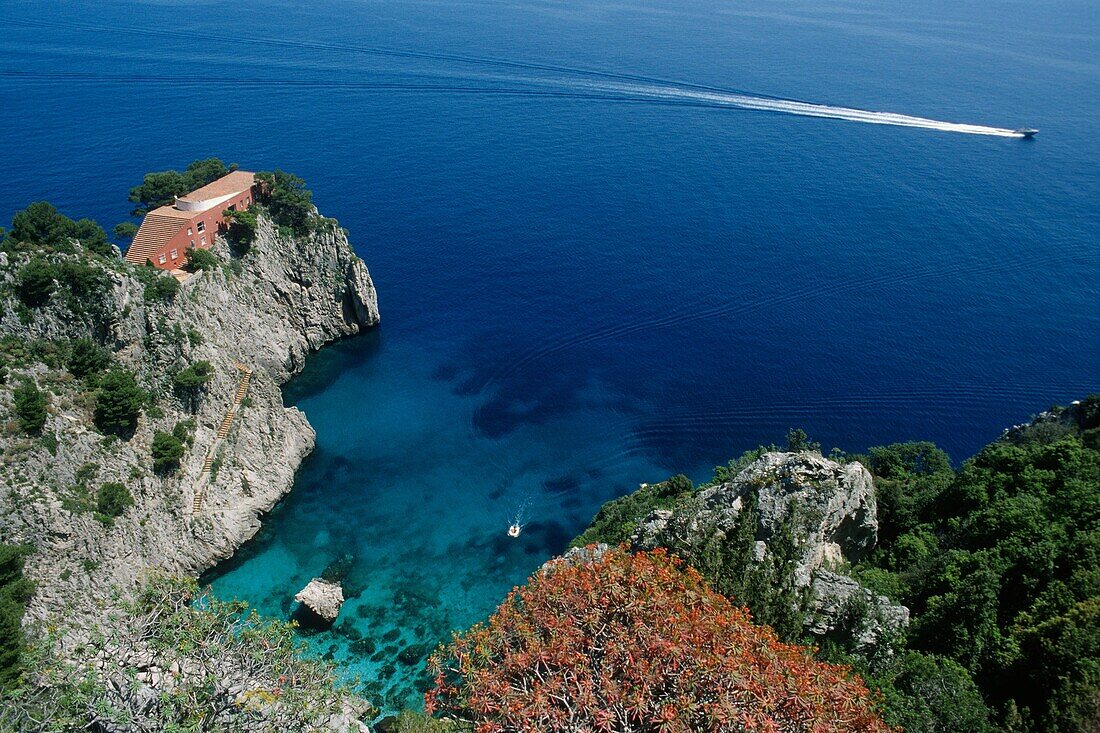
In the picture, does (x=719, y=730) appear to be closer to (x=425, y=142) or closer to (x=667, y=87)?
(x=425, y=142)

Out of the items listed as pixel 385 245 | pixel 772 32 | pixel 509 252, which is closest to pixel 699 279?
pixel 509 252

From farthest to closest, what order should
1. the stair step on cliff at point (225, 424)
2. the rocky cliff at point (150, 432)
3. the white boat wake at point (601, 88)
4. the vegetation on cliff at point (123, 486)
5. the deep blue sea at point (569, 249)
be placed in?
the white boat wake at point (601, 88), the deep blue sea at point (569, 249), the stair step on cliff at point (225, 424), the rocky cliff at point (150, 432), the vegetation on cliff at point (123, 486)

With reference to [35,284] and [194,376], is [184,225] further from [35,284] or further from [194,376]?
[35,284]

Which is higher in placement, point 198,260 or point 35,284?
point 35,284

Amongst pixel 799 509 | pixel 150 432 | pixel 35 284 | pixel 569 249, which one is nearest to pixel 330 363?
pixel 150 432

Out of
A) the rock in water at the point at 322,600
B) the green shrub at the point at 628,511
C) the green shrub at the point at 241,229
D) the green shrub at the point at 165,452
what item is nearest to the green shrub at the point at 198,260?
the green shrub at the point at 241,229

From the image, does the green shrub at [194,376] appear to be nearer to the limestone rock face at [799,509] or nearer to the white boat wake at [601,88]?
the limestone rock face at [799,509]

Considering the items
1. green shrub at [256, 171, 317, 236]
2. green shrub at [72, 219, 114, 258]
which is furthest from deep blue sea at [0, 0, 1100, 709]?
green shrub at [72, 219, 114, 258]
